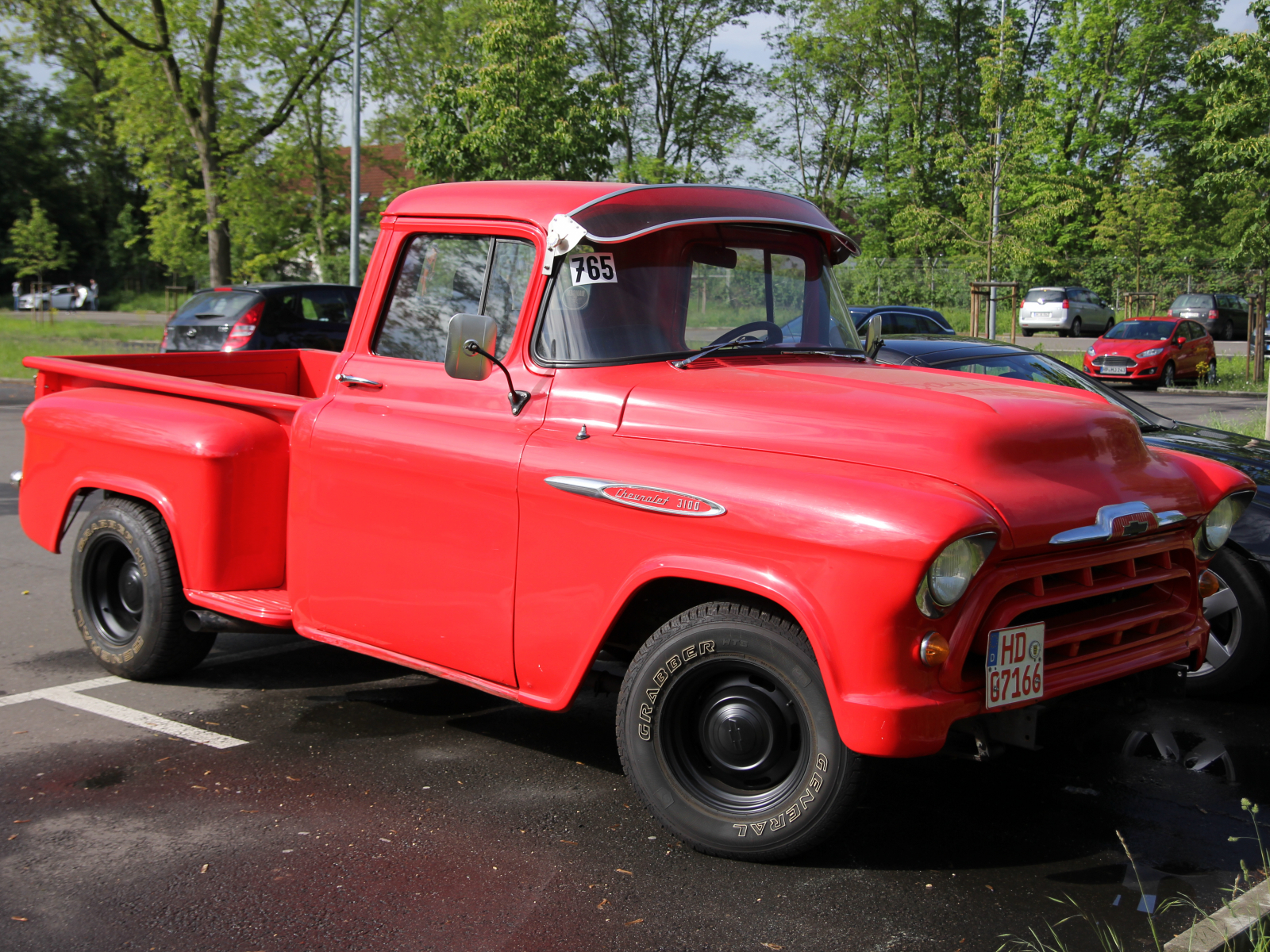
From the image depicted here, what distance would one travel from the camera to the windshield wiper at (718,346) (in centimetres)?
407

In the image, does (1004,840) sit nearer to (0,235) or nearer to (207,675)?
(207,675)

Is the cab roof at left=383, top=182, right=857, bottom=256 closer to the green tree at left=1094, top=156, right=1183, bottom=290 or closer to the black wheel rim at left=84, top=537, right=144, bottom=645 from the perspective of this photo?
the black wheel rim at left=84, top=537, right=144, bottom=645

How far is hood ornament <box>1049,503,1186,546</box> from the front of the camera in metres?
3.38

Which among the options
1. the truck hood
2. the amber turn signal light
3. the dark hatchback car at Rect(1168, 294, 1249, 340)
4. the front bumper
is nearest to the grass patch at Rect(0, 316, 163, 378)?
the truck hood

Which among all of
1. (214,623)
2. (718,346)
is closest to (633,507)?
(718,346)

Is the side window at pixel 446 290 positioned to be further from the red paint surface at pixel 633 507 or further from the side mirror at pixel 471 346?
the side mirror at pixel 471 346

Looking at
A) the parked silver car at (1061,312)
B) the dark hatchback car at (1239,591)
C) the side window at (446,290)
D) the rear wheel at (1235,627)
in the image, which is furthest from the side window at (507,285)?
the parked silver car at (1061,312)

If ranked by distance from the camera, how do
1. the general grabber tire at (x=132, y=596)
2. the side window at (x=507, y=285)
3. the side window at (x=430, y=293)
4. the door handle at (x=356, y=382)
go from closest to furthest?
the side window at (x=507, y=285) < the side window at (x=430, y=293) < the door handle at (x=356, y=382) < the general grabber tire at (x=132, y=596)

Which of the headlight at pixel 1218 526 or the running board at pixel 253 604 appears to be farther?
the running board at pixel 253 604

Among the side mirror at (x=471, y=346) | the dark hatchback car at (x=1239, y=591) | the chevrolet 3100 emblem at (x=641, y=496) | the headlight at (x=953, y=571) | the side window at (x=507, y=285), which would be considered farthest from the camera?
the dark hatchback car at (x=1239, y=591)

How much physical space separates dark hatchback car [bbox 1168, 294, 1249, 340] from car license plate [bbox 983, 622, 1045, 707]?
1550 inches

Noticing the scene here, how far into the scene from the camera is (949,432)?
11.2 ft

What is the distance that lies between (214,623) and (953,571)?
3.29 metres

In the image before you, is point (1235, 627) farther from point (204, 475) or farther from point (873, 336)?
point (204, 475)
